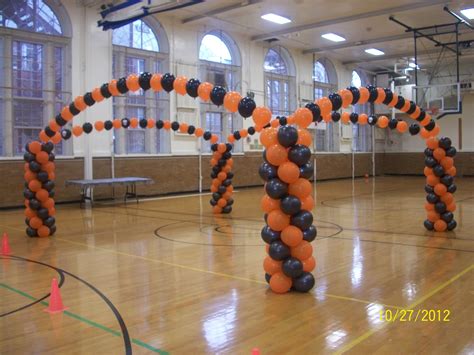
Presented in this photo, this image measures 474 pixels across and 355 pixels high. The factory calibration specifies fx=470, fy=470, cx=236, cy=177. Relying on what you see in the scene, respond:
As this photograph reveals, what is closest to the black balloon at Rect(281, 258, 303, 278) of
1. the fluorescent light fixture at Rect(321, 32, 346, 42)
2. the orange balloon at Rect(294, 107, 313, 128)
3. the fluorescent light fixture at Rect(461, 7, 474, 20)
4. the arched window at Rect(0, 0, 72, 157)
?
the orange balloon at Rect(294, 107, 313, 128)

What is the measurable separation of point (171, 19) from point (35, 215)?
917 centimetres

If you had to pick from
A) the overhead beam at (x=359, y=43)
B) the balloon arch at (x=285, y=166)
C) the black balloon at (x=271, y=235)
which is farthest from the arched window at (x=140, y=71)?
the black balloon at (x=271, y=235)

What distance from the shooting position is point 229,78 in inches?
674

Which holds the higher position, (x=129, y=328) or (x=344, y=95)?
(x=344, y=95)

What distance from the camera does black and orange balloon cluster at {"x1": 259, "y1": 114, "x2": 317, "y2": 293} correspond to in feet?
15.1

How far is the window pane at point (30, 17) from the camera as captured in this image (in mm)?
11711

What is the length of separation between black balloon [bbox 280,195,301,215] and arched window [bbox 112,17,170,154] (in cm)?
1028

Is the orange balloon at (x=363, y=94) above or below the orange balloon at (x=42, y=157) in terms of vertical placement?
above

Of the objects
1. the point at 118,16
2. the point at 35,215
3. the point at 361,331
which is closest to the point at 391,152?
the point at 118,16

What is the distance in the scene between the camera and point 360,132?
78.4ft

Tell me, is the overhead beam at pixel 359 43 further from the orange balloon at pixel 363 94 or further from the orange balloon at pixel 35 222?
the orange balloon at pixel 35 222

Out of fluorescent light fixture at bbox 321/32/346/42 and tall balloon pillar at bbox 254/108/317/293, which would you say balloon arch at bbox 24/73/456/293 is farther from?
fluorescent light fixture at bbox 321/32/346/42

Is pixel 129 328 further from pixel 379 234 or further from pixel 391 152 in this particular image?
pixel 391 152
